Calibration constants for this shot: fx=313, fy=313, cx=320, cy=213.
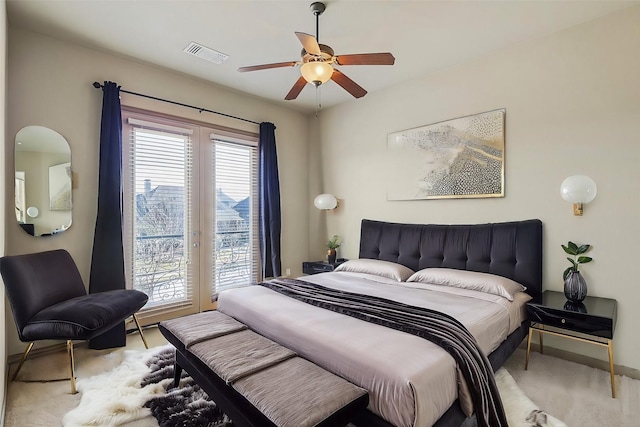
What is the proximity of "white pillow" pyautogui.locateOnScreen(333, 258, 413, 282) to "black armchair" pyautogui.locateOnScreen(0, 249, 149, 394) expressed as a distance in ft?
7.13

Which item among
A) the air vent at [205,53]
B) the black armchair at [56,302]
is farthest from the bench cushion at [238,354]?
the air vent at [205,53]

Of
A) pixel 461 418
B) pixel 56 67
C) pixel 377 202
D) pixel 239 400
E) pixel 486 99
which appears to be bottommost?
pixel 461 418

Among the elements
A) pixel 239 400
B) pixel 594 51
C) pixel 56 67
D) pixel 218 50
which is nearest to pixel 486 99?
pixel 594 51

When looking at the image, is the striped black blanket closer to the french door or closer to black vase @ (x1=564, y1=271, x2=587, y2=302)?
black vase @ (x1=564, y1=271, x2=587, y2=302)

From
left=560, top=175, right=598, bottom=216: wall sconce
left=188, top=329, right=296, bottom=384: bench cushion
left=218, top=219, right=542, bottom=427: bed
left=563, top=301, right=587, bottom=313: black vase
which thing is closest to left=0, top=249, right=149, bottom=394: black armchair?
left=218, top=219, right=542, bottom=427: bed

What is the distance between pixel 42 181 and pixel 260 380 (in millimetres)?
2772

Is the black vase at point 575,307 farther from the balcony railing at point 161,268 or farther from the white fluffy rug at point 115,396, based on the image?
the balcony railing at point 161,268

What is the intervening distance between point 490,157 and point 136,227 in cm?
375

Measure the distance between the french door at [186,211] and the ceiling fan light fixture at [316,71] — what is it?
2.07 m

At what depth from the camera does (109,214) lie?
3.01 m

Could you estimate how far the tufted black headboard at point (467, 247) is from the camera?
9.21 feet

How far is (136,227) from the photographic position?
11.0 ft

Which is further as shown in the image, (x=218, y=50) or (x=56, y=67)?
(x=218, y=50)

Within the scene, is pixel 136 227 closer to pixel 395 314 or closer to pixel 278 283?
pixel 278 283
